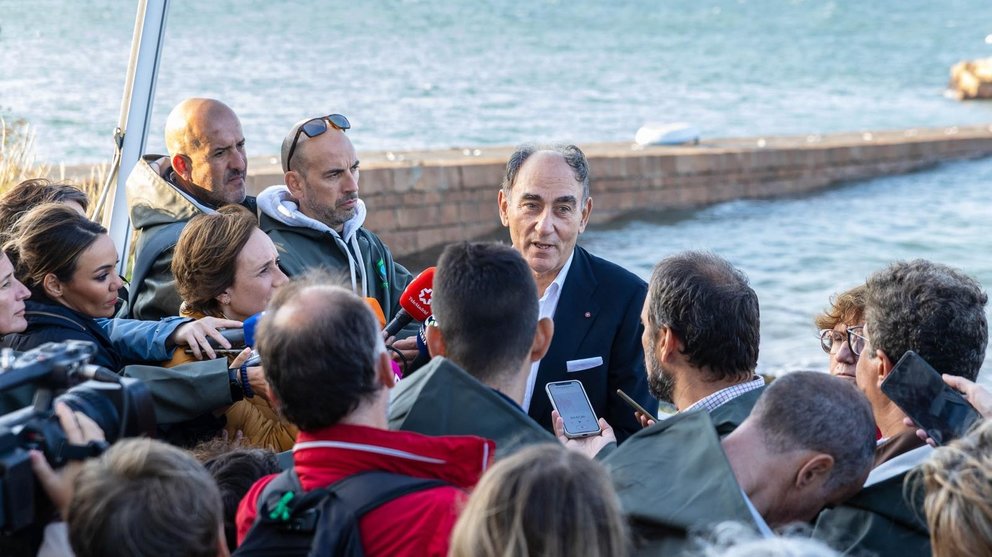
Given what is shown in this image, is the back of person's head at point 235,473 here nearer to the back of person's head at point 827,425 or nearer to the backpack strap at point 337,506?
the backpack strap at point 337,506

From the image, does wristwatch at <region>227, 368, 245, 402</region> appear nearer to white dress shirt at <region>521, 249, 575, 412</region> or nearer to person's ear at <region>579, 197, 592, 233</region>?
white dress shirt at <region>521, 249, 575, 412</region>

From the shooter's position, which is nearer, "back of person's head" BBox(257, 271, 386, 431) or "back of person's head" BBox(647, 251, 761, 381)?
"back of person's head" BBox(257, 271, 386, 431)

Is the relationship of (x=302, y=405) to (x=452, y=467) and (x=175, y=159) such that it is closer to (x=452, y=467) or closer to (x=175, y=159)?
(x=452, y=467)

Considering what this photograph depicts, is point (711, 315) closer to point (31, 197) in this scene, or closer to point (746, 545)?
point (746, 545)

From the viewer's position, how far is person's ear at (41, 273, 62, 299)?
3.24 meters

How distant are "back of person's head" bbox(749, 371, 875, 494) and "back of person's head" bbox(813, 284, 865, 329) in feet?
3.68

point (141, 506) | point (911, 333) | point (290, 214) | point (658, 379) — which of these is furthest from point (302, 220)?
point (141, 506)

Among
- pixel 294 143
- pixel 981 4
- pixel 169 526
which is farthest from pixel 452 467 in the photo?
pixel 981 4

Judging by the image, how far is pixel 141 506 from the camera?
192 centimetres

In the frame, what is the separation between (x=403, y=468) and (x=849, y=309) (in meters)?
1.81

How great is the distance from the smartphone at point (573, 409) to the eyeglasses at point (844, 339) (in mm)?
812

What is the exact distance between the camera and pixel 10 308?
3.02 meters

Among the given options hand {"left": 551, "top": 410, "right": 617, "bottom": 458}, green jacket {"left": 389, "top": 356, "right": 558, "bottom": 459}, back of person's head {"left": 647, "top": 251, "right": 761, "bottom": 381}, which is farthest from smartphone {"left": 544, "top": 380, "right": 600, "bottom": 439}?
green jacket {"left": 389, "top": 356, "right": 558, "bottom": 459}

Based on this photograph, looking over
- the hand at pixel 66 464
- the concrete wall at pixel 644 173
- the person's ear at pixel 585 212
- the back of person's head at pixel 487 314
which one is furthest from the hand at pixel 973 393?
the concrete wall at pixel 644 173
